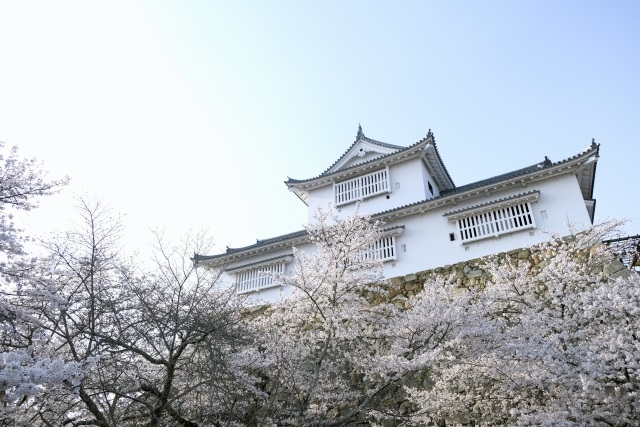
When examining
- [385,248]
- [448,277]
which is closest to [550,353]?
[448,277]

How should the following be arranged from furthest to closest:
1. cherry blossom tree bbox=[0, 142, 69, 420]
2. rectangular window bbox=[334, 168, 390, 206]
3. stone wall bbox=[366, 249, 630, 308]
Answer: rectangular window bbox=[334, 168, 390, 206] < stone wall bbox=[366, 249, 630, 308] < cherry blossom tree bbox=[0, 142, 69, 420]

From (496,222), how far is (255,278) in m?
7.91

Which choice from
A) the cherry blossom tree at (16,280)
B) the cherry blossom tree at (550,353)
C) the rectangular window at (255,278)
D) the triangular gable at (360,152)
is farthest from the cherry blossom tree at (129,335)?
the triangular gable at (360,152)

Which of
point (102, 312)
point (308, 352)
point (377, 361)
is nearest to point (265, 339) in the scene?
point (308, 352)

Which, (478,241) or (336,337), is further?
(478,241)

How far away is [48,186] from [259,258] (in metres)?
9.19

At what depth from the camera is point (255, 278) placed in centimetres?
1498

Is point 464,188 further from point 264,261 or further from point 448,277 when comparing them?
point 264,261

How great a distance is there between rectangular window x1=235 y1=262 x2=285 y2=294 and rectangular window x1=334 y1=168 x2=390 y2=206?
Result: 3.14 m

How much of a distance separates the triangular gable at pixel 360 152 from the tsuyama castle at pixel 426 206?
0.13 feet

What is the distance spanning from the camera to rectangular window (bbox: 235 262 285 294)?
47.8 feet

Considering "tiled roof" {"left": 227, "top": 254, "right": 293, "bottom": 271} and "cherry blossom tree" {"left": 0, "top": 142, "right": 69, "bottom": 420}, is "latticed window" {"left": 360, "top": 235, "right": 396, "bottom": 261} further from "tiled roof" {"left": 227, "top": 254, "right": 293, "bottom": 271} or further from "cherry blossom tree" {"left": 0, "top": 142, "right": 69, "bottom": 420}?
"cherry blossom tree" {"left": 0, "top": 142, "right": 69, "bottom": 420}

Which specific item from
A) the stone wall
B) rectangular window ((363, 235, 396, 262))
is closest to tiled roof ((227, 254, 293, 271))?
rectangular window ((363, 235, 396, 262))

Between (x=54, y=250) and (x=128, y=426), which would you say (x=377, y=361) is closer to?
(x=128, y=426)
